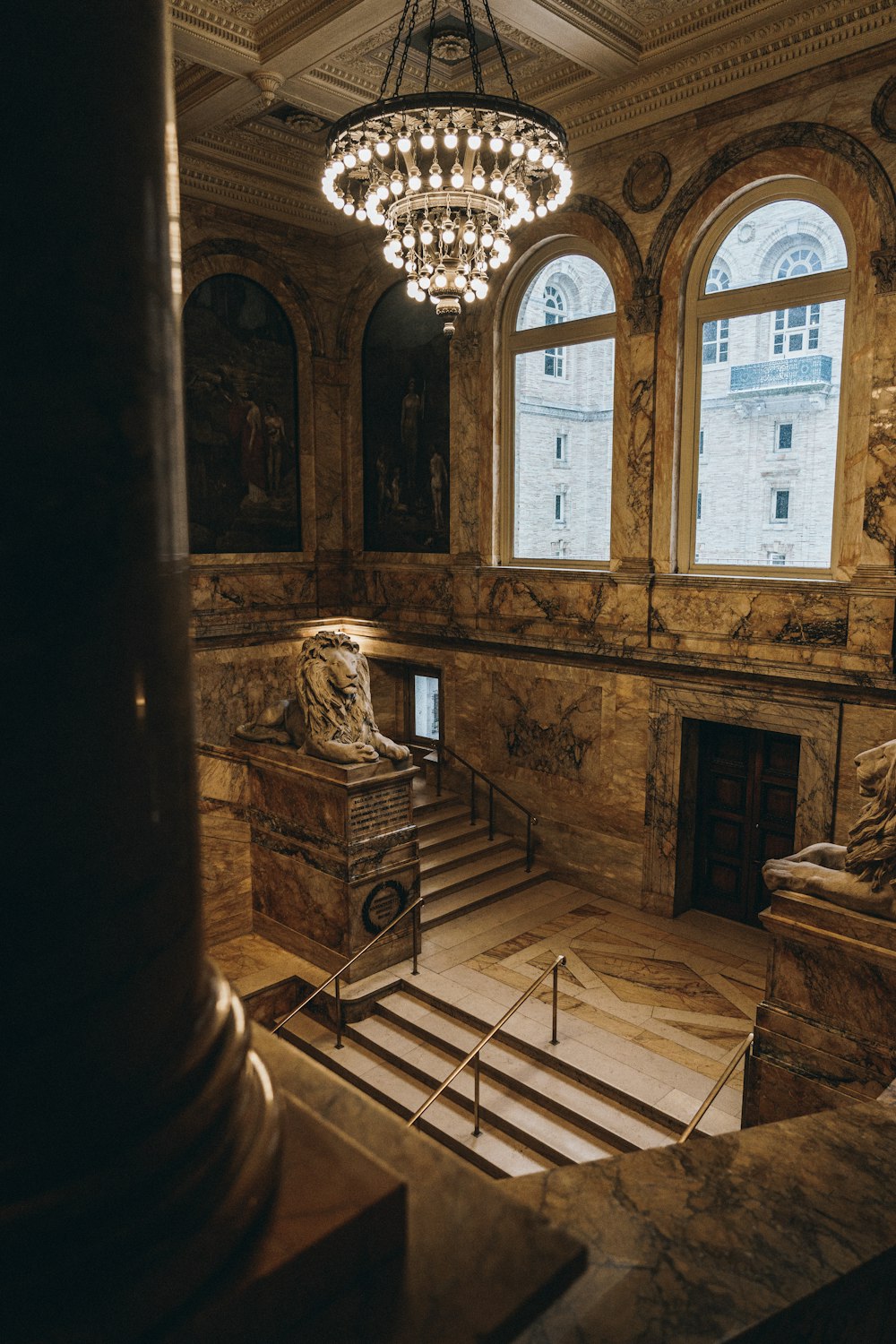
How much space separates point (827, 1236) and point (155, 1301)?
1.61m

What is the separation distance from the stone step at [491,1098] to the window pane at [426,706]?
18.6 feet

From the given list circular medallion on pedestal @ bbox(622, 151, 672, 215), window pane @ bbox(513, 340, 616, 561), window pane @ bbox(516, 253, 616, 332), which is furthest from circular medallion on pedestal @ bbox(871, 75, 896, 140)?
window pane @ bbox(513, 340, 616, 561)

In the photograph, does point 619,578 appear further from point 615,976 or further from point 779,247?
point 615,976

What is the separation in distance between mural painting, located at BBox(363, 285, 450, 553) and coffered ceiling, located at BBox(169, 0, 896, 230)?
284 cm

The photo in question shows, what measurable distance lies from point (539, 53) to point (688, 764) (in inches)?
305

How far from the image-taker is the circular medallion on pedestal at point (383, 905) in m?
9.44

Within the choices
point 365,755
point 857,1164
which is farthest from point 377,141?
point 857,1164

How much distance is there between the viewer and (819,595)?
30.9ft

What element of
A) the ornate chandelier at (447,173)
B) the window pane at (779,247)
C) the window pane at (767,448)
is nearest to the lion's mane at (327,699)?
the ornate chandelier at (447,173)

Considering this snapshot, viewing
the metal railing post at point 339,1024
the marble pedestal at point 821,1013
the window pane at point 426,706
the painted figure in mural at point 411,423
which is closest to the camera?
the marble pedestal at point 821,1013

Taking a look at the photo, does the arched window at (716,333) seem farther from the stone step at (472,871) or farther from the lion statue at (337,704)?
the stone step at (472,871)

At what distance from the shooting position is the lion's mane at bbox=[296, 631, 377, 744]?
31.1 feet

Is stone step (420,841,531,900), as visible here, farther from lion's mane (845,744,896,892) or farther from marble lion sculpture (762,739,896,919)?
lion's mane (845,744,896,892)

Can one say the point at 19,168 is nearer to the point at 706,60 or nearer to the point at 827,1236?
the point at 827,1236
